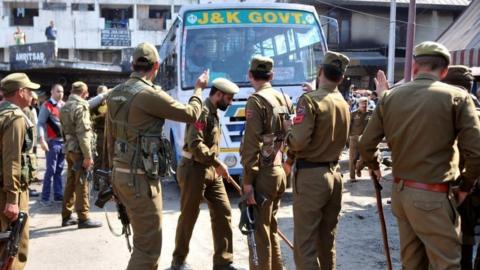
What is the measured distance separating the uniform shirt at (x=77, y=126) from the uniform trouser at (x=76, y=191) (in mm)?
151

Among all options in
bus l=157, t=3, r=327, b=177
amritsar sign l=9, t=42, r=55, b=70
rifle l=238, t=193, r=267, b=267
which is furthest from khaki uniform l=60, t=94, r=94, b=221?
amritsar sign l=9, t=42, r=55, b=70

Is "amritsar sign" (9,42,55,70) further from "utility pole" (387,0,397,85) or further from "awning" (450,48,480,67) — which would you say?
"awning" (450,48,480,67)

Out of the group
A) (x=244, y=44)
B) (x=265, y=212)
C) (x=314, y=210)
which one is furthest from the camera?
(x=244, y=44)

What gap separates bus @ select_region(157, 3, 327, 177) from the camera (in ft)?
28.1

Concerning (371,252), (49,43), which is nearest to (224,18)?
(371,252)

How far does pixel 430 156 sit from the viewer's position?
3.37 m

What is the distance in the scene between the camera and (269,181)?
4.36m

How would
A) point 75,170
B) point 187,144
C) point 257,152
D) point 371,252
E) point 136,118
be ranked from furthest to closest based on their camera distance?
point 75,170, point 371,252, point 187,144, point 257,152, point 136,118

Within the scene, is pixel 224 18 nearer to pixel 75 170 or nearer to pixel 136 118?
pixel 75 170

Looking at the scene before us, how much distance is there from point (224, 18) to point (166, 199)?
3.27m

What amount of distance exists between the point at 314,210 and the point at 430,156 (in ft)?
3.39

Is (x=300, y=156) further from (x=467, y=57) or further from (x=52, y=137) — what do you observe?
(x=467, y=57)

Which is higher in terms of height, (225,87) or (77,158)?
(225,87)

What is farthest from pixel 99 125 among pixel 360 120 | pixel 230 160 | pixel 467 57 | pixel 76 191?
pixel 467 57
